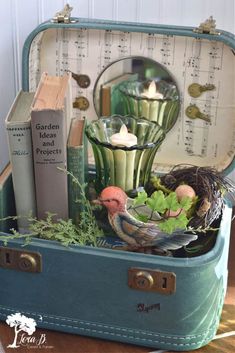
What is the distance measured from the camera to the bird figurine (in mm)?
831

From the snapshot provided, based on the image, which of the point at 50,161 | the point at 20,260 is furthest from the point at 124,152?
the point at 20,260

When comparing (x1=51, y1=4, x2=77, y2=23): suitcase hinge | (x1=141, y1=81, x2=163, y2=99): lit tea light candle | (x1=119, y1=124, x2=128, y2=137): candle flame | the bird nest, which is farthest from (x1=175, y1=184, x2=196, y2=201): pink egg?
(x1=51, y1=4, x2=77, y2=23): suitcase hinge

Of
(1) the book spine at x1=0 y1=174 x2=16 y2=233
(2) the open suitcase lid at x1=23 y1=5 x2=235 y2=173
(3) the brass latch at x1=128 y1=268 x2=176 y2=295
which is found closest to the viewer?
(3) the brass latch at x1=128 y1=268 x2=176 y2=295

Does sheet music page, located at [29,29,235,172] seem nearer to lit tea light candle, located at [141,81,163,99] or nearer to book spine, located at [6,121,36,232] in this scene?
lit tea light candle, located at [141,81,163,99]

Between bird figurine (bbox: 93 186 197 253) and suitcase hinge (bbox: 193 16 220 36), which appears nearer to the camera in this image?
bird figurine (bbox: 93 186 197 253)

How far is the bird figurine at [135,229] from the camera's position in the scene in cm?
83

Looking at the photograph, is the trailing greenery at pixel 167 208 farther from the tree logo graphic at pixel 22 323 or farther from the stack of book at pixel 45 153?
the tree logo graphic at pixel 22 323

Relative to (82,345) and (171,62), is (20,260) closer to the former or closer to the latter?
(82,345)

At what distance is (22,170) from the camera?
88 centimetres

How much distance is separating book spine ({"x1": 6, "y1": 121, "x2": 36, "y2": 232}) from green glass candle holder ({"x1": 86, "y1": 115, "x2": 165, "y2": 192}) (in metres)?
0.11

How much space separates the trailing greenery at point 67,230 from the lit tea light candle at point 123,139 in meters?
0.09

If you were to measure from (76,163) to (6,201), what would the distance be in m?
0.13

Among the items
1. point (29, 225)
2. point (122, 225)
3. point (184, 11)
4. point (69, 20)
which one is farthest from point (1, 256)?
point (184, 11)

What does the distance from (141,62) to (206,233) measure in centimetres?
34
